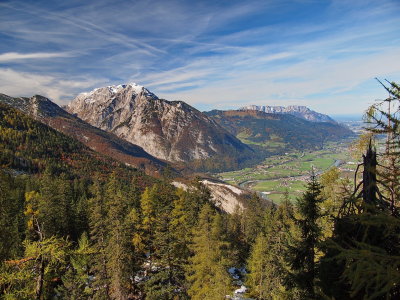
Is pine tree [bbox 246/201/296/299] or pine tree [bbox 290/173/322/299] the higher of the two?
pine tree [bbox 290/173/322/299]

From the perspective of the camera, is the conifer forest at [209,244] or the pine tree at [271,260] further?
the pine tree at [271,260]

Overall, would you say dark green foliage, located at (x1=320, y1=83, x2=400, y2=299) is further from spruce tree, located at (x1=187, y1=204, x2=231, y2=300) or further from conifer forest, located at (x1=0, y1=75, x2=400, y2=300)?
spruce tree, located at (x1=187, y1=204, x2=231, y2=300)

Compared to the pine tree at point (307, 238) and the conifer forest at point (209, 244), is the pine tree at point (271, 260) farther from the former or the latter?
the pine tree at point (307, 238)

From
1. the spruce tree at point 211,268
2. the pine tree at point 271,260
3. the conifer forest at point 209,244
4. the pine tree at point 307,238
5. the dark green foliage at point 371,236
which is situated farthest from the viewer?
the pine tree at point 271,260

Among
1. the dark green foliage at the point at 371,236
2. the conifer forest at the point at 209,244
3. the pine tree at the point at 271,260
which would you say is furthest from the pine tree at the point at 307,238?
the pine tree at the point at 271,260

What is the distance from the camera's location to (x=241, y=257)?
56.5m

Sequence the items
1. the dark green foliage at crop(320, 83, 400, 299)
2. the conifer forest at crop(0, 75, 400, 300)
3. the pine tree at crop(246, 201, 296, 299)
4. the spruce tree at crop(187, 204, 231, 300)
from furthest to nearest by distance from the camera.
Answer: the pine tree at crop(246, 201, 296, 299) → the spruce tree at crop(187, 204, 231, 300) → the conifer forest at crop(0, 75, 400, 300) → the dark green foliage at crop(320, 83, 400, 299)

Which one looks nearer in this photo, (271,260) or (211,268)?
(211,268)

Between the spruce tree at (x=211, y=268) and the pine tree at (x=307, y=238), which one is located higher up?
the pine tree at (x=307, y=238)

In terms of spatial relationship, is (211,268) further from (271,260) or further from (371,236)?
(371,236)

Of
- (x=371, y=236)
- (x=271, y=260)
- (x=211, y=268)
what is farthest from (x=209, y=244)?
(x=371, y=236)

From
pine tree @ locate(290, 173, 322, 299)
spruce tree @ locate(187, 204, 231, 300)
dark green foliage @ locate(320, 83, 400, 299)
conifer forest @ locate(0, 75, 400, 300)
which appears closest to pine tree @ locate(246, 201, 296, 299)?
conifer forest @ locate(0, 75, 400, 300)

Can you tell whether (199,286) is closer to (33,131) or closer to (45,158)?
(45,158)

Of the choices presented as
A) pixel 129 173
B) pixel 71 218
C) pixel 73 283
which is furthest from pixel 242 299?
pixel 129 173
